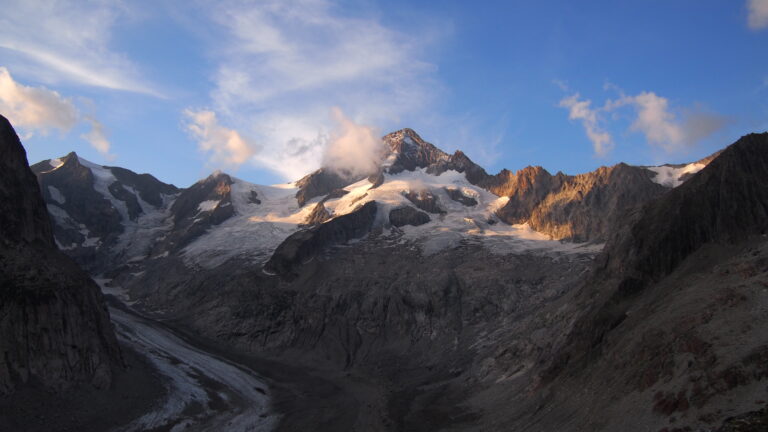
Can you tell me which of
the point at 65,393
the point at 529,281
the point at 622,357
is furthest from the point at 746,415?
the point at 529,281

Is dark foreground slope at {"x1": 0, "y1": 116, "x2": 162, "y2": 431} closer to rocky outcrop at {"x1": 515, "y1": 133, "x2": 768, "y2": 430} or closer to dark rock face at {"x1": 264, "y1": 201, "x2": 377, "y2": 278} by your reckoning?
rocky outcrop at {"x1": 515, "y1": 133, "x2": 768, "y2": 430}

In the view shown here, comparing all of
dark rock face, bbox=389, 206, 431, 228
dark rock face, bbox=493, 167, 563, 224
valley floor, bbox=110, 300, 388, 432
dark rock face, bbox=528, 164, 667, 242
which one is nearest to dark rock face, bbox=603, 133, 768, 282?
valley floor, bbox=110, 300, 388, 432

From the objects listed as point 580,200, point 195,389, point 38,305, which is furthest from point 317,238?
point 38,305

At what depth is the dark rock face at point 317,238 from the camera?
153000 millimetres

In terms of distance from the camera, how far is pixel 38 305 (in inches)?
2406

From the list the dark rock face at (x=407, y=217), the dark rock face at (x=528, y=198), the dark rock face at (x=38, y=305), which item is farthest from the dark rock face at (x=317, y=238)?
the dark rock face at (x=38, y=305)

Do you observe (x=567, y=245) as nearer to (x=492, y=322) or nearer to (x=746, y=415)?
(x=492, y=322)

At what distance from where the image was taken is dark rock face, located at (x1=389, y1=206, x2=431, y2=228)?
7136 inches

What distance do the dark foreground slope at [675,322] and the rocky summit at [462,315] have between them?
0.21m

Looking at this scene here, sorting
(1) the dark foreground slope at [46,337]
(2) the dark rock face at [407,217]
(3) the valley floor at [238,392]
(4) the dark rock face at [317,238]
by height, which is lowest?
(3) the valley floor at [238,392]

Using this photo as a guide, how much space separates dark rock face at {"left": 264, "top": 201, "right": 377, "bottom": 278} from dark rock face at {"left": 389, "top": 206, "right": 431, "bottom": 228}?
6.35 m

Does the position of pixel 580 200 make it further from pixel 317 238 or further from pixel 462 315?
pixel 317 238

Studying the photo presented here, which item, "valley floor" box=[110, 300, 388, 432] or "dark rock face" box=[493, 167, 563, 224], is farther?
"dark rock face" box=[493, 167, 563, 224]

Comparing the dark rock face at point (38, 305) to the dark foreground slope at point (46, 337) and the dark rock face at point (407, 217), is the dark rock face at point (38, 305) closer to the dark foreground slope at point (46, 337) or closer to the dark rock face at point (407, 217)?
the dark foreground slope at point (46, 337)
